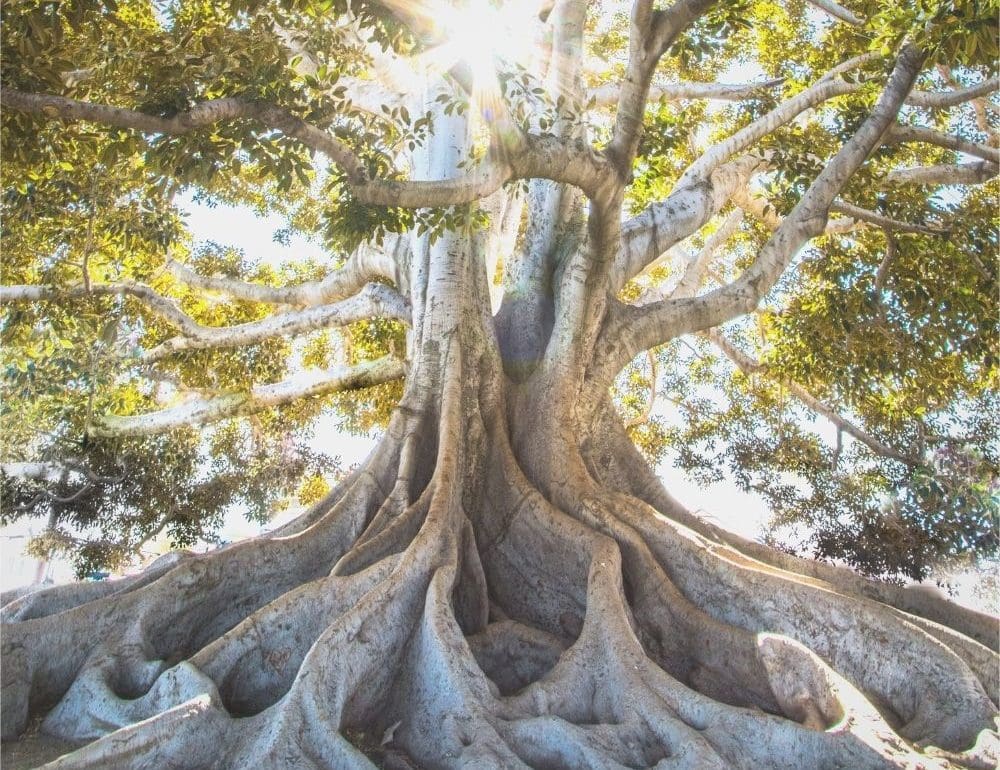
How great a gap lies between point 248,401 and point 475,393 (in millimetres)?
3133

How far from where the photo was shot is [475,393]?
19.1 feet

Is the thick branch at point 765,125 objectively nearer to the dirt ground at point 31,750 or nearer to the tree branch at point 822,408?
the tree branch at point 822,408

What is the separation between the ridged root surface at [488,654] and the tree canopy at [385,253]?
2.00 metres

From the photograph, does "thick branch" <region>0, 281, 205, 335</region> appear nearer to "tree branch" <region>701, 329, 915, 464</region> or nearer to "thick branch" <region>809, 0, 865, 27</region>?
"tree branch" <region>701, 329, 915, 464</region>

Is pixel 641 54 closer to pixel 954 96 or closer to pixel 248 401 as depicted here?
pixel 954 96

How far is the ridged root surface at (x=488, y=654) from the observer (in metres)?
2.99

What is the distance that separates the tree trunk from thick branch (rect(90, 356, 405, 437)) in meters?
2.14

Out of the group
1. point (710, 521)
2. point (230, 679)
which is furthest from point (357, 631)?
point (710, 521)

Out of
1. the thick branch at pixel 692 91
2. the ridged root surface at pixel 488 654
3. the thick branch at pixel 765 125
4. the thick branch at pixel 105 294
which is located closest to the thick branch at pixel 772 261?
the thick branch at pixel 765 125

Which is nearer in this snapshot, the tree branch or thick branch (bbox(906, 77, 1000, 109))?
thick branch (bbox(906, 77, 1000, 109))

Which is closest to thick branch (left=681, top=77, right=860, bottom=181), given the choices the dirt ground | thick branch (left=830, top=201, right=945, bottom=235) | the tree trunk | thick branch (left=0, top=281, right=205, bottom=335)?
thick branch (left=830, top=201, right=945, bottom=235)

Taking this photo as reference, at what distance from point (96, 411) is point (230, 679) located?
5117 millimetres

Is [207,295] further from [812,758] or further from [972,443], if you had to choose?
[972,443]

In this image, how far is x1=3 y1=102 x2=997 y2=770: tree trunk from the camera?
302 centimetres
